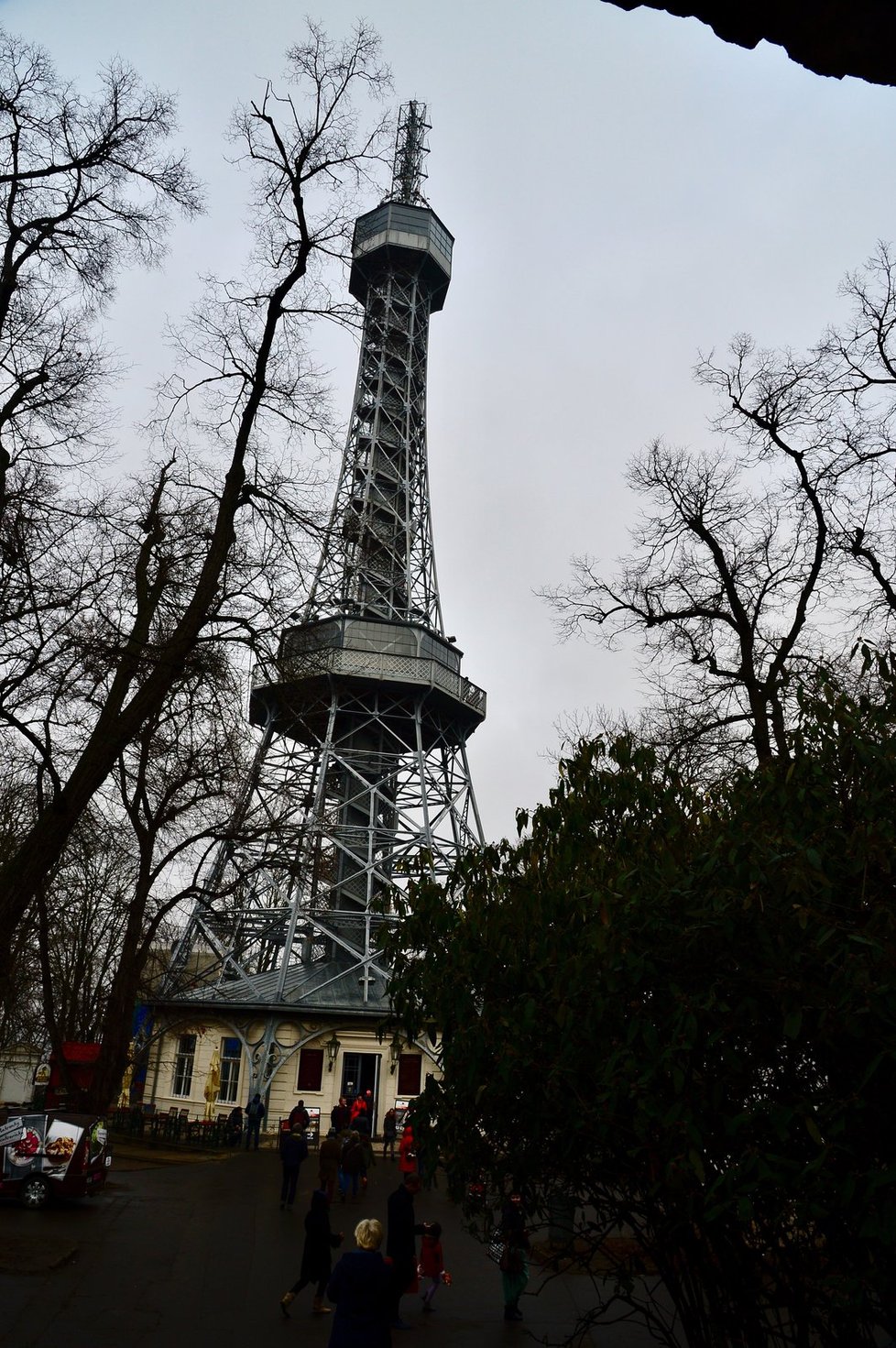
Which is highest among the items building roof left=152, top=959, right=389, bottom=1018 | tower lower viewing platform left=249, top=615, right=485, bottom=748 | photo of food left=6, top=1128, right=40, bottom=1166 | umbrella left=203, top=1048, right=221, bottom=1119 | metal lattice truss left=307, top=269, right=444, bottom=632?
metal lattice truss left=307, top=269, right=444, bottom=632

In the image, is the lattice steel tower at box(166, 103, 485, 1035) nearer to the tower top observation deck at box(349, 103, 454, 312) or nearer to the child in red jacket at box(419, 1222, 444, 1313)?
the tower top observation deck at box(349, 103, 454, 312)

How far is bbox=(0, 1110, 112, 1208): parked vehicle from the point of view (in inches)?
623

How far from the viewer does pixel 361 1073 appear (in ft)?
111

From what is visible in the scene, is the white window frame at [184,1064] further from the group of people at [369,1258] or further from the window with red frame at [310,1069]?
the group of people at [369,1258]

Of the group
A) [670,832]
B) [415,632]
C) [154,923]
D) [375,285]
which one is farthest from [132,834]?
[375,285]

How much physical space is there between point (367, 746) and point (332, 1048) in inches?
554

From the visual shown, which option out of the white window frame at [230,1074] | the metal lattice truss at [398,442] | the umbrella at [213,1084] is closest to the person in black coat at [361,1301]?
the umbrella at [213,1084]

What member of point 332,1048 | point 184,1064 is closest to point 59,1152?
point 332,1048

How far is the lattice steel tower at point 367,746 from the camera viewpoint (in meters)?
28.2

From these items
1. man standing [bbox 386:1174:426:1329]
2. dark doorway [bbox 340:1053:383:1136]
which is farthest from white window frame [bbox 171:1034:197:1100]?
man standing [bbox 386:1174:426:1329]

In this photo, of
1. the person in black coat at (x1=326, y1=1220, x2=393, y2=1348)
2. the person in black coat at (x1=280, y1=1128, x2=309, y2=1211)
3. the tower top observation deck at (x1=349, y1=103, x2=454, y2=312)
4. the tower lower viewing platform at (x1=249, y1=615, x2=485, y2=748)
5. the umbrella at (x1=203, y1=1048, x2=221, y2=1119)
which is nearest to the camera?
the person in black coat at (x1=326, y1=1220, x2=393, y2=1348)

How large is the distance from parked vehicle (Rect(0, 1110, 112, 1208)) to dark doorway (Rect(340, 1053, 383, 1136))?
1836cm

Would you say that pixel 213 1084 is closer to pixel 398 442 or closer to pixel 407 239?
pixel 398 442

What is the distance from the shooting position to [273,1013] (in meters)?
32.9
